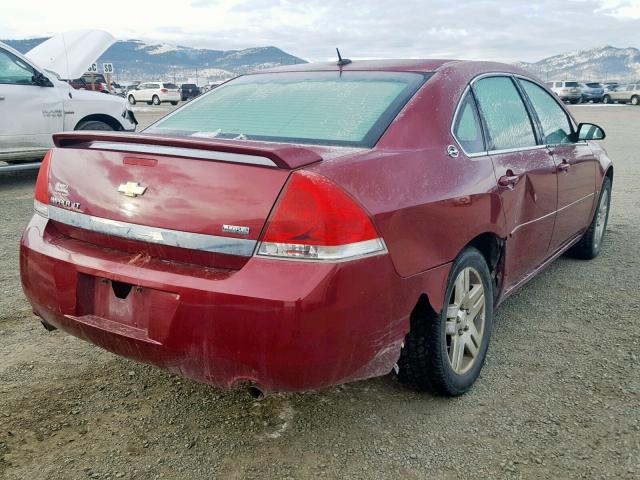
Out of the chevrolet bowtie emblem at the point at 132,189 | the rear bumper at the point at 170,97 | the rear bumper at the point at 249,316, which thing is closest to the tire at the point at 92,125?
the rear bumper at the point at 249,316

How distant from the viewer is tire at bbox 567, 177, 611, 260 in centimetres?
481

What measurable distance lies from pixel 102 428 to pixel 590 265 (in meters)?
3.89

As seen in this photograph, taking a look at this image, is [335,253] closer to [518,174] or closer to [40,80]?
[518,174]

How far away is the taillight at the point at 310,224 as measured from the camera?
2.00 m

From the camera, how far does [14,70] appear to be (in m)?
7.68

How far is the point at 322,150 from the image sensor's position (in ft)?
7.64

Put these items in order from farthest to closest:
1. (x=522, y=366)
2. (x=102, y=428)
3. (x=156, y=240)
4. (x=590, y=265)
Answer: (x=590, y=265) < (x=522, y=366) < (x=102, y=428) < (x=156, y=240)

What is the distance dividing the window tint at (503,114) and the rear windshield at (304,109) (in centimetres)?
46

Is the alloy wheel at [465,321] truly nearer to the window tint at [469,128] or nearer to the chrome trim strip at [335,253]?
the window tint at [469,128]

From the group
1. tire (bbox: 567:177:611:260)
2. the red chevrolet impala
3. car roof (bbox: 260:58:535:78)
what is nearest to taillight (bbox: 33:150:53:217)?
the red chevrolet impala

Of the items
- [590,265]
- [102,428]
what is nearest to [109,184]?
[102,428]

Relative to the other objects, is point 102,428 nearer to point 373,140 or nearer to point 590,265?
point 373,140

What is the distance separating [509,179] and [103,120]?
7.13 m

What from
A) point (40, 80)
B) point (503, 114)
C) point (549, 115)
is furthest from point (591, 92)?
point (503, 114)
